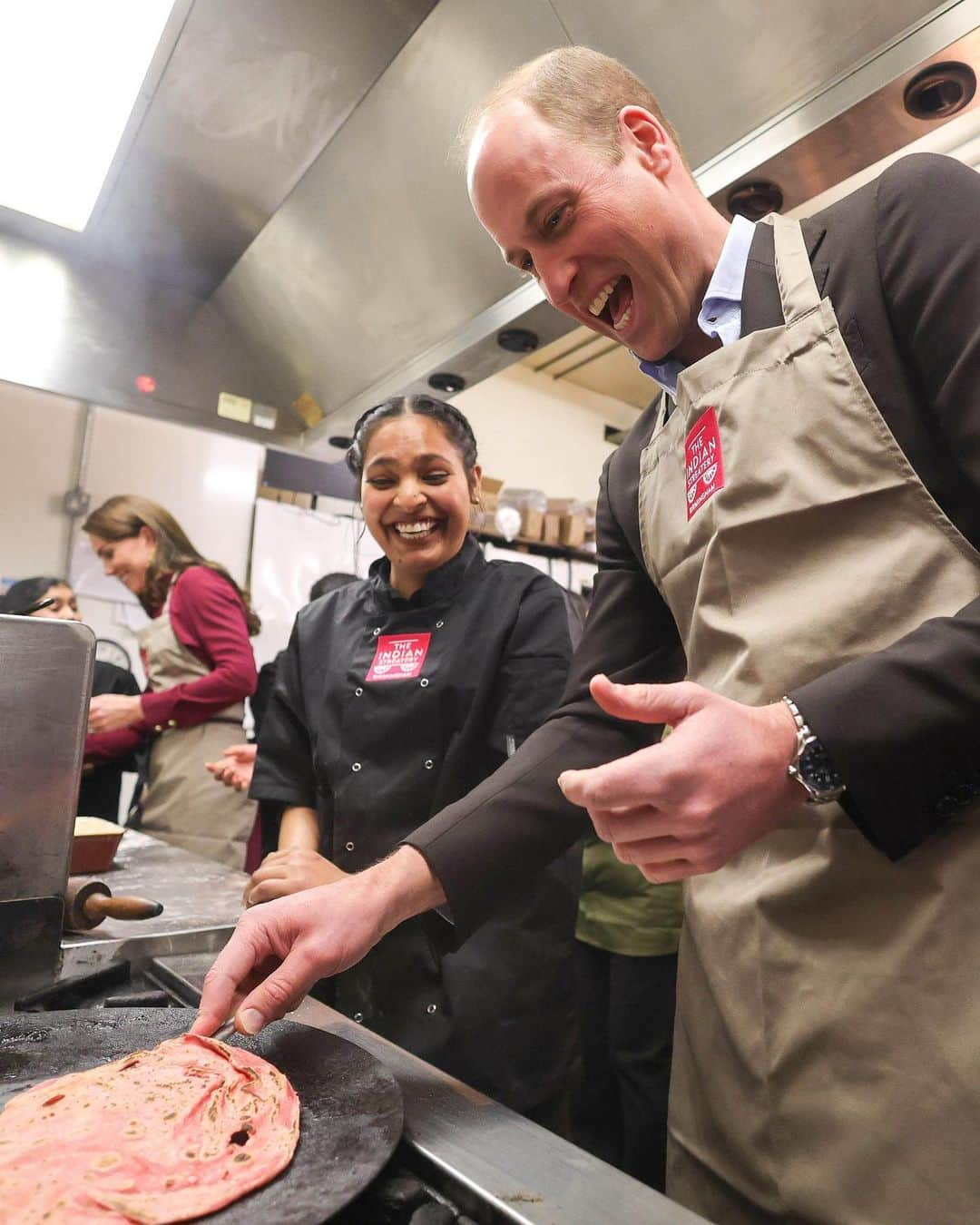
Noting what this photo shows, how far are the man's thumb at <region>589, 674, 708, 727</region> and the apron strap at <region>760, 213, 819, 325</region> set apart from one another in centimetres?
42

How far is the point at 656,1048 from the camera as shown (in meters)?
1.92

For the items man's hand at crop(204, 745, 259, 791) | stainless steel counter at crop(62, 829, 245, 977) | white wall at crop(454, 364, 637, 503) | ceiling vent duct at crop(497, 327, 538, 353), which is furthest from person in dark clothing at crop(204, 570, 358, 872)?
white wall at crop(454, 364, 637, 503)

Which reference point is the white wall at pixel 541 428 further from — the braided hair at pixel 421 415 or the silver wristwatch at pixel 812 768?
the silver wristwatch at pixel 812 768

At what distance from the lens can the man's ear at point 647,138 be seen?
930 millimetres

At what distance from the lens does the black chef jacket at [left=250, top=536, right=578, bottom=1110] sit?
123cm

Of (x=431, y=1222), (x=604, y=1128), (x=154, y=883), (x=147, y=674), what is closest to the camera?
(x=431, y=1222)

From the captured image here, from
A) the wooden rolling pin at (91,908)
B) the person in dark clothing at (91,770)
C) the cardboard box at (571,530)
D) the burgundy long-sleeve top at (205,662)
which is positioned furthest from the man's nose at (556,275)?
the cardboard box at (571,530)

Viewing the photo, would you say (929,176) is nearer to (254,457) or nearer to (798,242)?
(798,242)

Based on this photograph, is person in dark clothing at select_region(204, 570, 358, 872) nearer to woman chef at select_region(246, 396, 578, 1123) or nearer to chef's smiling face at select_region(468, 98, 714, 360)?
woman chef at select_region(246, 396, 578, 1123)

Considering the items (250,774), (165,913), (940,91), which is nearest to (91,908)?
(165,913)

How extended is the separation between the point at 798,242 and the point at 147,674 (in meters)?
2.49

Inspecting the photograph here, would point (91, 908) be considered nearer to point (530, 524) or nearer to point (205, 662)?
point (205, 662)

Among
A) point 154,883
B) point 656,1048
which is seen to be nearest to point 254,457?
point 154,883

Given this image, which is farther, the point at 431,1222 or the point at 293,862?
the point at 293,862
